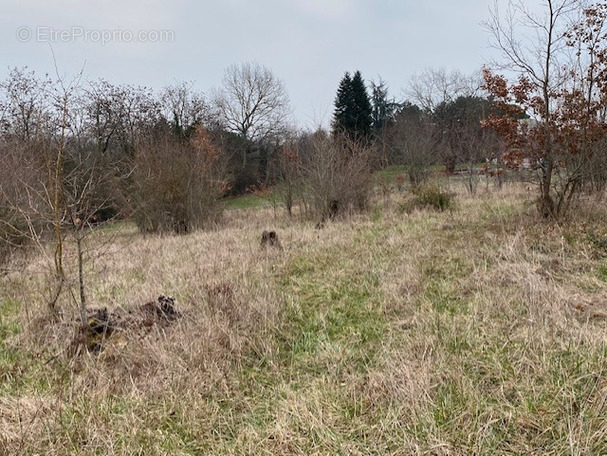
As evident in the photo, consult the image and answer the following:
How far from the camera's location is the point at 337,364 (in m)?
2.47

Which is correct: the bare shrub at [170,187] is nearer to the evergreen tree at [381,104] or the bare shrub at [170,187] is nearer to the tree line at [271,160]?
the tree line at [271,160]

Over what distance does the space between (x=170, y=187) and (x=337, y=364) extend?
9.92 m

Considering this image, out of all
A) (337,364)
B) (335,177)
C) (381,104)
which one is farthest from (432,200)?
(381,104)

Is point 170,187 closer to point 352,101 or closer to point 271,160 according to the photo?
point 271,160

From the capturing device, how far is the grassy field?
69.7 inches

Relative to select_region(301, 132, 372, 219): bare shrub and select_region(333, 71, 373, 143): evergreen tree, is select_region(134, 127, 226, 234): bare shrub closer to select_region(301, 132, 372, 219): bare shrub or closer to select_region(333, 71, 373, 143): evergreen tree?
select_region(301, 132, 372, 219): bare shrub

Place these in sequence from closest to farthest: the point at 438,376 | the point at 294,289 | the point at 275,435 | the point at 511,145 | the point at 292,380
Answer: the point at 275,435 < the point at 438,376 < the point at 292,380 < the point at 294,289 < the point at 511,145

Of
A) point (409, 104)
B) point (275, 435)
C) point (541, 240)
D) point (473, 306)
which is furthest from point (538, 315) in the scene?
point (409, 104)

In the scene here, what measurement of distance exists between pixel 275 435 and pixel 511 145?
684 cm

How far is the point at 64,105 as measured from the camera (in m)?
3.22

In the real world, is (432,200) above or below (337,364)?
above

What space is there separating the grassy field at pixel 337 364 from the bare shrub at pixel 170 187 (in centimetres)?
647

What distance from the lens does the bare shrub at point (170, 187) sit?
10.9 metres

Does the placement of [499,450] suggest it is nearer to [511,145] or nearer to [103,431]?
[103,431]
